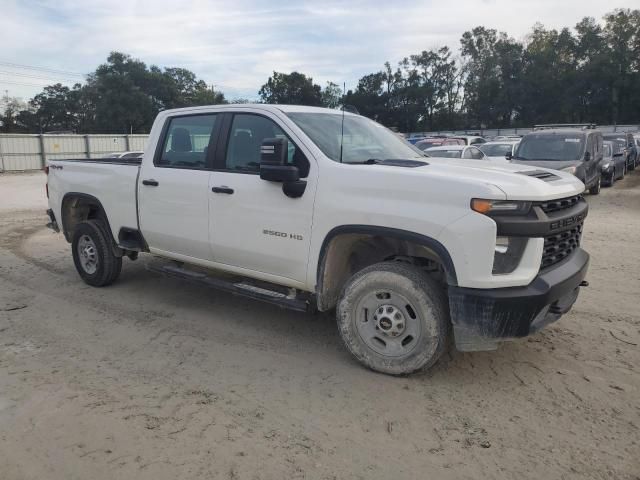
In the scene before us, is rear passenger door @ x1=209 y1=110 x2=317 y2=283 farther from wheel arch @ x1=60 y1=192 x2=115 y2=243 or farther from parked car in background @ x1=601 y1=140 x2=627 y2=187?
parked car in background @ x1=601 y1=140 x2=627 y2=187

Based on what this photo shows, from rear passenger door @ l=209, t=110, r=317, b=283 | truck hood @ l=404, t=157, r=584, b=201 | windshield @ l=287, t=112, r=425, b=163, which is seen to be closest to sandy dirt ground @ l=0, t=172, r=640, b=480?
rear passenger door @ l=209, t=110, r=317, b=283

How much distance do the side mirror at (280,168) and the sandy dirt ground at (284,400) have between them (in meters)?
1.40

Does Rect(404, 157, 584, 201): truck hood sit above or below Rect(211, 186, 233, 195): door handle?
above

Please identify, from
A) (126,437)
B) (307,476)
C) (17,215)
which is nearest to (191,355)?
(126,437)

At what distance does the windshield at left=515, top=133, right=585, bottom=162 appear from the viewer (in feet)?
43.4

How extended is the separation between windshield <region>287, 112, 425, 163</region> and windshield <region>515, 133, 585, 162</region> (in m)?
9.29

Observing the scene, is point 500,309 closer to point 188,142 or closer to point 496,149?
point 188,142

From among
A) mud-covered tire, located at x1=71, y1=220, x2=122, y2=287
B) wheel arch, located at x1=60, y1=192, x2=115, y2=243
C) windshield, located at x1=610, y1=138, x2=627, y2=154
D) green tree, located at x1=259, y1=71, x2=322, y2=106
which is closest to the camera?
mud-covered tire, located at x1=71, y1=220, x2=122, y2=287

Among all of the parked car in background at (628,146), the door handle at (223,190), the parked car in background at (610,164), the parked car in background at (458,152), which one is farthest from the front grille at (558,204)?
the parked car in background at (628,146)

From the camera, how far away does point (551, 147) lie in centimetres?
1348

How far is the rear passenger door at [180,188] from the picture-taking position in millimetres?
4859

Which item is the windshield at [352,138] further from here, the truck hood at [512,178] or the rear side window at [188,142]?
the rear side window at [188,142]

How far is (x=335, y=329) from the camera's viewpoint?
4961mm

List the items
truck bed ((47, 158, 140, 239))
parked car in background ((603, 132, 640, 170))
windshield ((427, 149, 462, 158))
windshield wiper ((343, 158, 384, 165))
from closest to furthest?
windshield wiper ((343, 158, 384, 165)) < truck bed ((47, 158, 140, 239)) < windshield ((427, 149, 462, 158)) < parked car in background ((603, 132, 640, 170))
